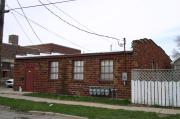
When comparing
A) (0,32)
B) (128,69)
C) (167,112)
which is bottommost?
(167,112)

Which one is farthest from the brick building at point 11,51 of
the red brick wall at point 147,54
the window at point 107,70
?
the window at point 107,70

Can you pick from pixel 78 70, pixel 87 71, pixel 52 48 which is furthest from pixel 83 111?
pixel 52 48

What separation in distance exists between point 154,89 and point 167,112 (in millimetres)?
2798

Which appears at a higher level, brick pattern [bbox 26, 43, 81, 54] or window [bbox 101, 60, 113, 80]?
brick pattern [bbox 26, 43, 81, 54]

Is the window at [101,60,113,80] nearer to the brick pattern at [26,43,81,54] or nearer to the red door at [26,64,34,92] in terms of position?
the red door at [26,64,34,92]

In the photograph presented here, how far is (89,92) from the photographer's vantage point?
24.8 meters

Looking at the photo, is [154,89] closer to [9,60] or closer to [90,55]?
[90,55]

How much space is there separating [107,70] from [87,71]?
1.54 metres

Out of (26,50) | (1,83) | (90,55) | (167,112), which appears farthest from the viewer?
(26,50)

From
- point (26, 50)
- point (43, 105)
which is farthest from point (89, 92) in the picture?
point (26, 50)

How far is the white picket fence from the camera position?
19.8 m

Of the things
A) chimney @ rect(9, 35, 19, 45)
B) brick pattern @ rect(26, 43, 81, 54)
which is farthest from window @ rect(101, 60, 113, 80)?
brick pattern @ rect(26, 43, 81, 54)

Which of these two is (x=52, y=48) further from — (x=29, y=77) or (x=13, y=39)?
(x=29, y=77)

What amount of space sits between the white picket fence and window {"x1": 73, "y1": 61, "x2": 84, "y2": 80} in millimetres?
5425
